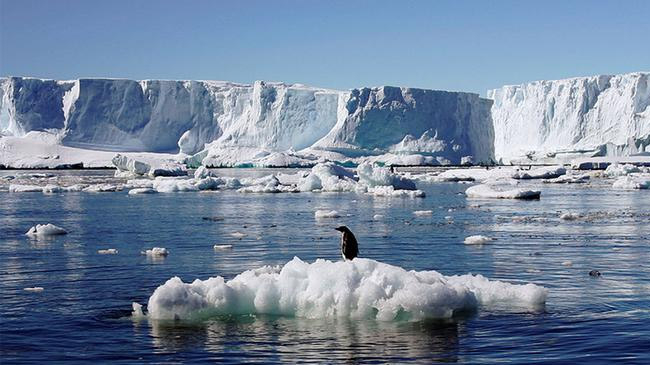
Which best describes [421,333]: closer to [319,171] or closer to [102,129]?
[319,171]

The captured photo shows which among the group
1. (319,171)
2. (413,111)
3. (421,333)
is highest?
(413,111)

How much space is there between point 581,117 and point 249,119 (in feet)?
128

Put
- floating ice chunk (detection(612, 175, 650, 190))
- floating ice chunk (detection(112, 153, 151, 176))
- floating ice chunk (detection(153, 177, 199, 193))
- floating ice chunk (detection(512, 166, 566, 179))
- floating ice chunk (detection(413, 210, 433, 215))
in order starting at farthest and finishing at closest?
floating ice chunk (detection(112, 153, 151, 176)) < floating ice chunk (detection(512, 166, 566, 179)) < floating ice chunk (detection(153, 177, 199, 193)) < floating ice chunk (detection(612, 175, 650, 190)) < floating ice chunk (detection(413, 210, 433, 215))

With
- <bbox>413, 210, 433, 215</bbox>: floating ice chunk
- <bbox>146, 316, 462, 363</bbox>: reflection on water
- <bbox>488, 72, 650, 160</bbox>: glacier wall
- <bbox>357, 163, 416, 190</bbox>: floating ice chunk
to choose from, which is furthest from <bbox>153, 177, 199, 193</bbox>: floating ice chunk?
<bbox>488, 72, 650, 160</bbox>: glacier wall

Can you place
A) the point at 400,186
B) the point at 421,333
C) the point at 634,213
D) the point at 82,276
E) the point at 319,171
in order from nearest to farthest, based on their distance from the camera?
the point at 421,333 → the point at 82,276 → the point at 634,213 → the point at 400,186 → the point at 319,171

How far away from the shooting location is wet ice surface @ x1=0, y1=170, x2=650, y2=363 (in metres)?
8.84

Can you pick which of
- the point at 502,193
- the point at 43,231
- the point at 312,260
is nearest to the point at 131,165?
the point at 502,193

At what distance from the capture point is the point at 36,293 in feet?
40.8

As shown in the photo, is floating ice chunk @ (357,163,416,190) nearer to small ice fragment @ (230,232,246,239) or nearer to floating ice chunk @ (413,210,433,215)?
floating ice chunk @ (413,210,433,215)

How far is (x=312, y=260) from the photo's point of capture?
16.1 m

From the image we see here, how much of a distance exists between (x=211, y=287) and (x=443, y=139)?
288ft

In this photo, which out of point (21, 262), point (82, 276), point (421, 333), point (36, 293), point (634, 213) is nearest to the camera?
point (421, 333)

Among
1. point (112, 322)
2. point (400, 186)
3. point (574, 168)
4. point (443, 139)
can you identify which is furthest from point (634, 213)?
point (443, 139)

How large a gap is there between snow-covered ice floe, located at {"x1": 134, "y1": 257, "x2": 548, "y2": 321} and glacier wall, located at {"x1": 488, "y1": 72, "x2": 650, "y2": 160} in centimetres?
8480
